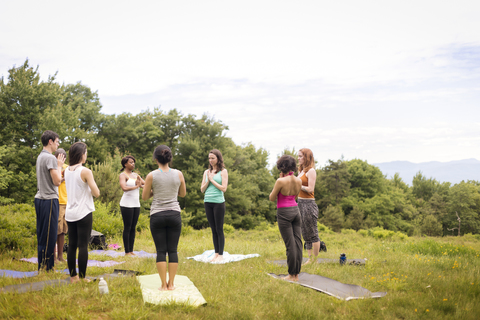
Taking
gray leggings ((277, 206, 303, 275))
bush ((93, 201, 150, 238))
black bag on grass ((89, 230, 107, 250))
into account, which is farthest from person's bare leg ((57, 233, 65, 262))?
gray leggings ((277, 206, 303, 275))

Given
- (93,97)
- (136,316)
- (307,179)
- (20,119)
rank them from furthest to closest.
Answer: (93,97) < (20,119) < (307,179) < (136,316)

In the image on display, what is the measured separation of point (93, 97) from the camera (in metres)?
33.4

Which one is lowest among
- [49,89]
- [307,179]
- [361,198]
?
[361,198]

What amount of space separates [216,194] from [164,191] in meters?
2.30

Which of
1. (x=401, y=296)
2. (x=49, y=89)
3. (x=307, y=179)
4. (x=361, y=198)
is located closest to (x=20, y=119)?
(x=49, y=89)

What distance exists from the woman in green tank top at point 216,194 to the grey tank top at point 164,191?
2.14 meters

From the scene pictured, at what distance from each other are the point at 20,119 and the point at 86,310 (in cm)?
2409

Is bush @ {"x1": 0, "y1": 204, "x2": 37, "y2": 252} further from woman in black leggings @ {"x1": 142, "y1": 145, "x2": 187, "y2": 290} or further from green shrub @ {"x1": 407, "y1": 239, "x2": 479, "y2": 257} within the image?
green shrub @ {"x1": 407, "y1": 239, "x2": 479, "y2": 257}

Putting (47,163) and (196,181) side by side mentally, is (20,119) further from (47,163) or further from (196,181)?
(47,163)

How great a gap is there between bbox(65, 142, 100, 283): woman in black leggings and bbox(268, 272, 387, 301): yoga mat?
3.08 m

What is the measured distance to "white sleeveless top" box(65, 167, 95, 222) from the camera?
4.49 metres

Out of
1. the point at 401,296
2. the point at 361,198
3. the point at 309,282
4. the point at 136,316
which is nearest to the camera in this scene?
the point at 136,316

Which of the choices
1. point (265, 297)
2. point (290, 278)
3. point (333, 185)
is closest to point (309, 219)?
point (290, 278)

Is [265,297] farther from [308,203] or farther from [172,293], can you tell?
[308,203]
